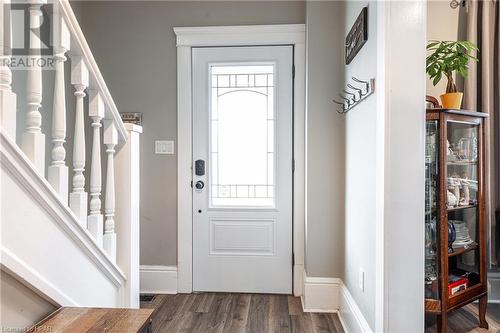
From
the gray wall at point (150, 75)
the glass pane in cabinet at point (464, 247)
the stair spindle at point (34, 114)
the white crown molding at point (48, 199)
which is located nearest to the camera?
the white crown molding at point (48, 199)

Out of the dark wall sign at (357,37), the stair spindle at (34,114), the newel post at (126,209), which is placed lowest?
the newel post at (126,209)

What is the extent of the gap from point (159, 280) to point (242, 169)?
4.00 ft

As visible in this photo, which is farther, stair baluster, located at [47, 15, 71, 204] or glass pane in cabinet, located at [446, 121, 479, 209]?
glass pane in cabinet, located at [446, 121, 479, 209]

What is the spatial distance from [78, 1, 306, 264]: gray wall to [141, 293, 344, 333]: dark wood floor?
41 cm

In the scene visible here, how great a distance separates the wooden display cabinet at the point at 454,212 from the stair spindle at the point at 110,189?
1653mm

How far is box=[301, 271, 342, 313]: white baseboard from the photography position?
2355 millimetres

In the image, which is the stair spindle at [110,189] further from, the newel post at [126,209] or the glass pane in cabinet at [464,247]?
the glass pane in cabinet at [464,247]

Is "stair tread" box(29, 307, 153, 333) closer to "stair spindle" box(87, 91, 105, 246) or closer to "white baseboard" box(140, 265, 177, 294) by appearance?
"stair spindle" box(87, 91, 105, 246)

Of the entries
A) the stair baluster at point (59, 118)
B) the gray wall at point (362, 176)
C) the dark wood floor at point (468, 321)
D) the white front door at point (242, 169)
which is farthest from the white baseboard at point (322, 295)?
the stair baluster at point (59, 118)

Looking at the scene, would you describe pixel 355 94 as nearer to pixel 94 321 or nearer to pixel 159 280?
pixel 94 321

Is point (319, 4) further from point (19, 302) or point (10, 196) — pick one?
point (19, 302)

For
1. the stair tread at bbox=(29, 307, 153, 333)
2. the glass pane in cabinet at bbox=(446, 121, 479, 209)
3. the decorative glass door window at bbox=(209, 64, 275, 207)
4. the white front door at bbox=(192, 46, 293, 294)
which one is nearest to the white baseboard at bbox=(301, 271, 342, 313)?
the white front door at bbox=(192, 46, 293, 294)

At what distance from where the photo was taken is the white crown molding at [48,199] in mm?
901

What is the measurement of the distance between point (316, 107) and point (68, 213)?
1840 mm
